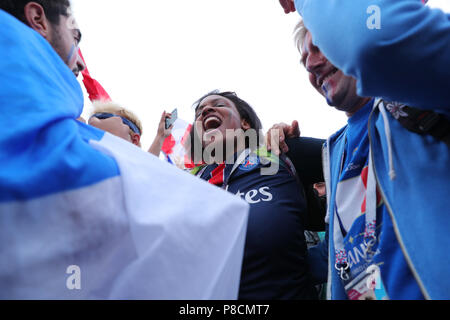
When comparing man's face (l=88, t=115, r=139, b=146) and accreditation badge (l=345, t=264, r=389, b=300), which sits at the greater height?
man's face (l=88, t=115, r=139, b=146)

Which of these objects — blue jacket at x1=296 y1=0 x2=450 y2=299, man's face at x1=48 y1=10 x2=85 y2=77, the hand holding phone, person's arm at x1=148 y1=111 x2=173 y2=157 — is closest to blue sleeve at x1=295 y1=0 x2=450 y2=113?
blue jacket at x1=296 y1=0 x2=450 y2=299

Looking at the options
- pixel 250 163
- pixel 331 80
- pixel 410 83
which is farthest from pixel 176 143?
pixel 410 83

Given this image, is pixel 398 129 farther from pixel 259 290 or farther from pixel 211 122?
pixel 211 122

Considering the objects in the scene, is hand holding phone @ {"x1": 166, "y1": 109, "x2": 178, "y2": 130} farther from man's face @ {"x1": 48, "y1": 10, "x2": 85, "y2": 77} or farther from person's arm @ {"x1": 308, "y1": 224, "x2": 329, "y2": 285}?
person's arm @ {"x1": 308, "y1": 224, "x2": 329, "y2": 285}

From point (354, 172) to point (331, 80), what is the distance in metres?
0.48

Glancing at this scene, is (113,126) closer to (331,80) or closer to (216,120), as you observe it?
(216,120)

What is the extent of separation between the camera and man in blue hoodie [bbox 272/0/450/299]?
2.26 ft

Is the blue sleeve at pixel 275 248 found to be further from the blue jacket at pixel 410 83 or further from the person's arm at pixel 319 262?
the blue jacket at pixel 410 83
